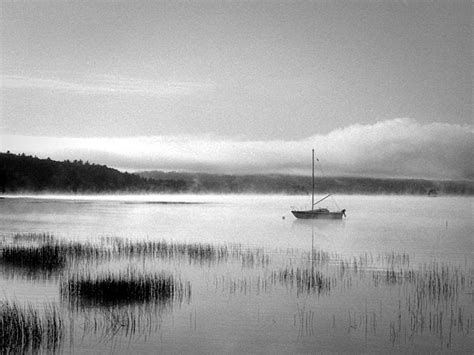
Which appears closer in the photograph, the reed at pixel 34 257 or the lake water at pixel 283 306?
the lake water at pixel 283 306

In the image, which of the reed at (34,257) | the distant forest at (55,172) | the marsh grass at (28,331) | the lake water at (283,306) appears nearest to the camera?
the marsh grass at (28,331)

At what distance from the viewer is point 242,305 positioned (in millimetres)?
16203

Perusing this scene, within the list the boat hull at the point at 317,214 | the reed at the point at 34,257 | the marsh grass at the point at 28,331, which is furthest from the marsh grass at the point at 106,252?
the boat hull at the point at 317,214

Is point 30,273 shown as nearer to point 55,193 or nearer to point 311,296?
point 311,296

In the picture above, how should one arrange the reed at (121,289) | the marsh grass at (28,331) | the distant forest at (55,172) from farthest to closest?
the distant forest at (55,172)
the reed at (121,289)
the marsh grass at (28,331)

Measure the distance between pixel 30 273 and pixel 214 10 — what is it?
15659 millimetres

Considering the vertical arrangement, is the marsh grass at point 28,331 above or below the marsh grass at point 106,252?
below

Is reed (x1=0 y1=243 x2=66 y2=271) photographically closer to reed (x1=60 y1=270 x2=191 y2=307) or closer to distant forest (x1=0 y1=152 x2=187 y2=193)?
reed (x1=60 y1=270 x2=191 y2=307)

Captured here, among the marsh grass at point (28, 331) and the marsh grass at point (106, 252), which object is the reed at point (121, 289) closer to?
the marsh grass at point (28, 331)

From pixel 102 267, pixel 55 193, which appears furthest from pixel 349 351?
pixel 55 193

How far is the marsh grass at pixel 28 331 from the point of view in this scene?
11.9 meters

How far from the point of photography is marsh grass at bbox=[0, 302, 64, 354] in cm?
1190

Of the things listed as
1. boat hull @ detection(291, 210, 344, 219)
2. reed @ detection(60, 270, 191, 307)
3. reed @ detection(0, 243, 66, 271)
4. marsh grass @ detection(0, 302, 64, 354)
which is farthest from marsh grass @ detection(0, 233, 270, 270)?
boat hull @ detection(291, 210, 344, 219)

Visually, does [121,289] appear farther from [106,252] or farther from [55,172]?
[55,172]
